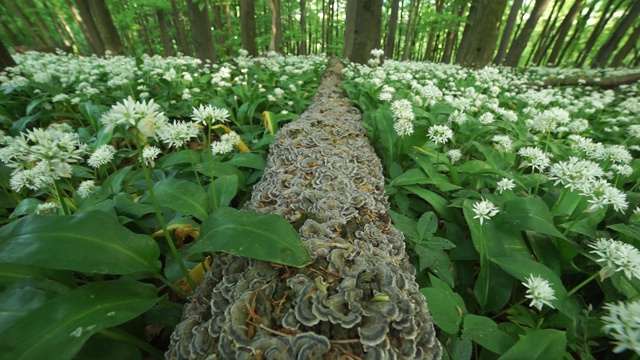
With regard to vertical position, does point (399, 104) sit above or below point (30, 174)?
above

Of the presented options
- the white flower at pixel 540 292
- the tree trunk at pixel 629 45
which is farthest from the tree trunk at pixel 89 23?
the tree trunk at pixel 629 45

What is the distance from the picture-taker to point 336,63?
7.75 metres

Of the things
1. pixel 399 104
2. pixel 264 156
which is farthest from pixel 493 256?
pixel 264 156

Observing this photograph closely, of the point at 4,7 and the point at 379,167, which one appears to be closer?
the point at 379,167

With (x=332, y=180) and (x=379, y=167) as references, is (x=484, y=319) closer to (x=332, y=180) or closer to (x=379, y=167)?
(x=332, y=180)

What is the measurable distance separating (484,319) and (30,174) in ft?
9.49

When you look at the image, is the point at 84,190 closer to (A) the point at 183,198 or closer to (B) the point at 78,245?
(A) the point at 183,198

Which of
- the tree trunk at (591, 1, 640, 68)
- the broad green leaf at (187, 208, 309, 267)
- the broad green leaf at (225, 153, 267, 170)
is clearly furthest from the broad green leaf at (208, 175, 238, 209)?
the tree trunk at (591, 1, 640, 68)

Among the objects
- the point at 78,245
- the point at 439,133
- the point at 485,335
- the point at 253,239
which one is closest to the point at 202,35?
the point at 439,133

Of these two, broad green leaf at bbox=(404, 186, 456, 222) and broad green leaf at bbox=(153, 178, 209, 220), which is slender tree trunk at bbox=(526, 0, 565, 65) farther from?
broad green leaf at bbox=(153, 178, 209, 220)

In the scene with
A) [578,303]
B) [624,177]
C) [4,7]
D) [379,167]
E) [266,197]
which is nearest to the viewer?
[578,303]

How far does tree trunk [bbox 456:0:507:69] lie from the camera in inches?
366

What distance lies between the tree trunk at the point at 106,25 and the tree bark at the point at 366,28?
780 cm

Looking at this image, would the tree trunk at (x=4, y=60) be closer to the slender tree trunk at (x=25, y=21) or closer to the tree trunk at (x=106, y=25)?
the tree trunk at (x=106, y=25)
